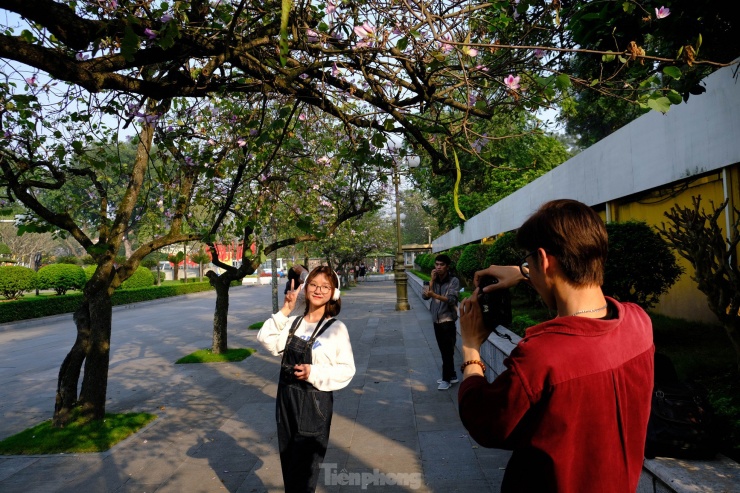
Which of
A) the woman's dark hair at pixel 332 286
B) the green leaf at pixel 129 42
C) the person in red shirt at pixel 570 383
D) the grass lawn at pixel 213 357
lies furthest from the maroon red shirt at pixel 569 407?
the grass lawn at pixel 213 357

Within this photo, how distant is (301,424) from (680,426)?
2.27 metres

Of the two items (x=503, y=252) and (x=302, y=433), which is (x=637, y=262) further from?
(x=302, y=433)

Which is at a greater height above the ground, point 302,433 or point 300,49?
point 300,49

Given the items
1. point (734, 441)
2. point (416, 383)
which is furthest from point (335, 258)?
point (734, 441)

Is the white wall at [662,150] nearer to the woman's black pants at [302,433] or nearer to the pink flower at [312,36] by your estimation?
the pink flower at [312,36]

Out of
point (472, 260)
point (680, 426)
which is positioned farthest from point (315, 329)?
point (472, 260)

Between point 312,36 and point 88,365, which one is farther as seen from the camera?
point 88,365

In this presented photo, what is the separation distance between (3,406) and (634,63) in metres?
8.86

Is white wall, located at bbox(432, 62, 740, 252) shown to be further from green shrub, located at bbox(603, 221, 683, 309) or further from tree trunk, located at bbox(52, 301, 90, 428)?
tree trunk, located at bbox(52, 301, 90, 428)

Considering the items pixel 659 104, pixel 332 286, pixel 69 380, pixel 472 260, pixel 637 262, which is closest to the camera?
pixel 659 104

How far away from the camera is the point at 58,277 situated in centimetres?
2683

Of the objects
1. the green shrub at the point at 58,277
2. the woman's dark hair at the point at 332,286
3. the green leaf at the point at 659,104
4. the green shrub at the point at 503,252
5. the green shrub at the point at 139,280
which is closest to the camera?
the green leaf at the point at 659,104

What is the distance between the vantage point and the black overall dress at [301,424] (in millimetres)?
3479

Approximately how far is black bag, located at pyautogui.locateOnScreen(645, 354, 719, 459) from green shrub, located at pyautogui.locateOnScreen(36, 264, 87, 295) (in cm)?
2844
